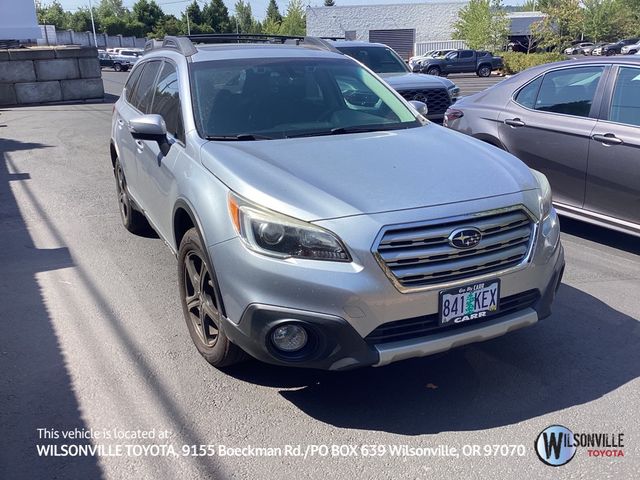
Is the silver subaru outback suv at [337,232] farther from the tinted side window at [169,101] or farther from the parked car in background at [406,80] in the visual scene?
→ the parked car in background at [406,80]

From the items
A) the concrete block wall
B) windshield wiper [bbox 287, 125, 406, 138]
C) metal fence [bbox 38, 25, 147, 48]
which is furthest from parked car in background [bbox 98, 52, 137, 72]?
windshield wiper [bbox 287, 125, 406, 138]

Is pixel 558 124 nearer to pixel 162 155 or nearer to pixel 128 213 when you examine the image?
pixel 162 155

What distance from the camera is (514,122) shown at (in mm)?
6293

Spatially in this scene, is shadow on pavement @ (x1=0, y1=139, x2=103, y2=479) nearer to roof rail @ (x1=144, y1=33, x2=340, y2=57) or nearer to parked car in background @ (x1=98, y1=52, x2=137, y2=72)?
roof rail @ (x1=144, y1=33, x2=340, y2=57)

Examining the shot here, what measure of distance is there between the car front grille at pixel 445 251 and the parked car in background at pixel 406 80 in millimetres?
6803

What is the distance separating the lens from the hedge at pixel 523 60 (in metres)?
34.4

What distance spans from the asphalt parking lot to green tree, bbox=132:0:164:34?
77628 millimetres

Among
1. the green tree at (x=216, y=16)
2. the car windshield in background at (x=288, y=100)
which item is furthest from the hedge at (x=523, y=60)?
the green tree at (x=216, y=16)

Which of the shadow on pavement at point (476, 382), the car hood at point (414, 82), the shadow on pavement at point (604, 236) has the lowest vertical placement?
the shadow on pavement at point (604, 236)

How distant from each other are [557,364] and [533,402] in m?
0.49

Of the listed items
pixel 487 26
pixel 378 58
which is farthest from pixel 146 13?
pixel 378 58

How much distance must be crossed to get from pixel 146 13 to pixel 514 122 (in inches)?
3079

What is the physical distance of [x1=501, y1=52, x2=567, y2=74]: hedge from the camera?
113ft

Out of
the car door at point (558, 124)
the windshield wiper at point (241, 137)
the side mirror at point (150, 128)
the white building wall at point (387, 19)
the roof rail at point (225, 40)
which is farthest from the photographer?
the white building wall at point (387, 19)
